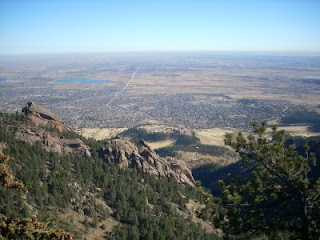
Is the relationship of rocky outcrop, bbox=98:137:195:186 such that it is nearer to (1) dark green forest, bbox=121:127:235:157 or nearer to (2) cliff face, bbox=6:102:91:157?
(2) cliff face, bbox=6:102:91:157

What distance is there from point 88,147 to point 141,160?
11.3 metres

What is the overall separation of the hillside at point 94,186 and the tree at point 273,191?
464 inches

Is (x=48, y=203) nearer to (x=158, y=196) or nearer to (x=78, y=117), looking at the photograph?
(x=158, y=196)

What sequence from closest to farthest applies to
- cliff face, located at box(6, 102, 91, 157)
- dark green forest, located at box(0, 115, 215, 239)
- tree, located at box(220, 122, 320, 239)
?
tree, located at box(220, 122, 320, 239)
dark green forest, located at box(0, 115, 215, 239)
cliff face, located at box(6, 102, 91, 157)

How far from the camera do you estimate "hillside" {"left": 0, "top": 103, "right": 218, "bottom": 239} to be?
4103 cm

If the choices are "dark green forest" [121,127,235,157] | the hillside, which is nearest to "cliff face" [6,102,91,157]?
the hillside

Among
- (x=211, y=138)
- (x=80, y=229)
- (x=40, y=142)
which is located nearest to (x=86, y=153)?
(x=40, y=142)

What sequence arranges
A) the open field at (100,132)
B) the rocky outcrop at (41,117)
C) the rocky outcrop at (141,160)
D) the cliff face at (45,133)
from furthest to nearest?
the open field at (100,132) < the rocky outcrop at (41,117) < the rocky outcrop at (141,160) < the cliff face at (45,133)

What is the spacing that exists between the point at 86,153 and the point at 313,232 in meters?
51.5

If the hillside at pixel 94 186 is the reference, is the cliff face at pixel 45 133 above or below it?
above

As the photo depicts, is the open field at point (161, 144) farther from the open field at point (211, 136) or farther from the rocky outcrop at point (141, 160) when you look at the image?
the rocky outcrop at point (141, 160)

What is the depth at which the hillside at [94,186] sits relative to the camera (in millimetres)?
41031

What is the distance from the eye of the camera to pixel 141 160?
68062 millimetres

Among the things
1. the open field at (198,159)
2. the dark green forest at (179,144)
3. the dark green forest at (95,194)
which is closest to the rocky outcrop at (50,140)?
the dark green forest at (95,194)
